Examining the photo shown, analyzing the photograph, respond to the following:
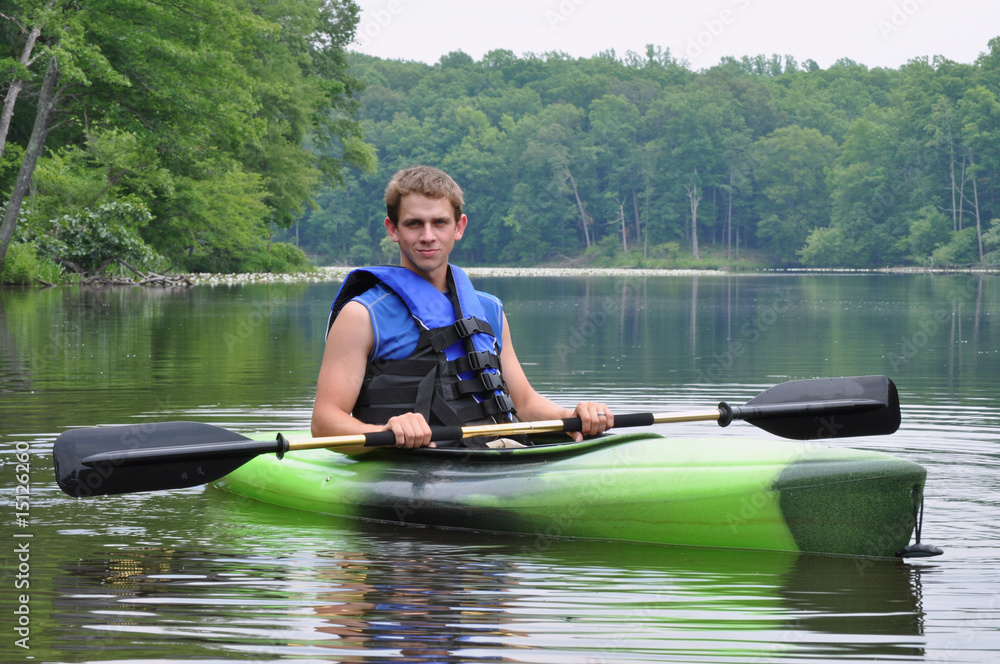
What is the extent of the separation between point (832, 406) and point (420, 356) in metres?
1.97

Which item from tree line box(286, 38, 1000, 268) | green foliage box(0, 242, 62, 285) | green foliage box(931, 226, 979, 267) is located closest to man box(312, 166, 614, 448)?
green foliage box(0, 242, 62, 285)

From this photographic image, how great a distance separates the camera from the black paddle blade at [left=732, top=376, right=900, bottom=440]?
17.3 feet

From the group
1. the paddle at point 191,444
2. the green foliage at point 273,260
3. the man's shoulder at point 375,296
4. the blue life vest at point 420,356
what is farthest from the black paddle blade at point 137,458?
the green foliage at point 273,260

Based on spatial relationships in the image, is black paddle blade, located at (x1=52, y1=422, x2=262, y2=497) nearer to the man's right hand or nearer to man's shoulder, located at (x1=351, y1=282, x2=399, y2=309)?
the man's right hand

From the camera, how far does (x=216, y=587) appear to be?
4.10m

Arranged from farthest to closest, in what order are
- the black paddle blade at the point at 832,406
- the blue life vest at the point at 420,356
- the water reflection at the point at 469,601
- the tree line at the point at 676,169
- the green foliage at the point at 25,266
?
the tree line at the point at 676,169 < the green foliage at the point at 25,266 < the black paddle blade at the point at 832,406 < the blue life vest at the point at 420,356 < the water reflection at the point at 469,601

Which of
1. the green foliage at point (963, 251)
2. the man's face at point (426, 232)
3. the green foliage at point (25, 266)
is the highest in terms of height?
the green foliage at point (963, 251)

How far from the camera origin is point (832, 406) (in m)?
5.30

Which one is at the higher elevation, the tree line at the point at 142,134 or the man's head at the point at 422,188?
the tree line at the point at 142,134

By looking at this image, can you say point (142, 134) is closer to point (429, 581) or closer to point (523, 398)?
point (523, 398)

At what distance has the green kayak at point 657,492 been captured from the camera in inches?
174

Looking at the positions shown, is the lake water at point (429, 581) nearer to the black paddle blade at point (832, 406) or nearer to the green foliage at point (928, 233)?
the black paddle blade at point (832, 406)

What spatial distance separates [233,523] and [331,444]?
3.27 ft

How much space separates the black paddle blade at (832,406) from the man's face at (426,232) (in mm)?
1580
